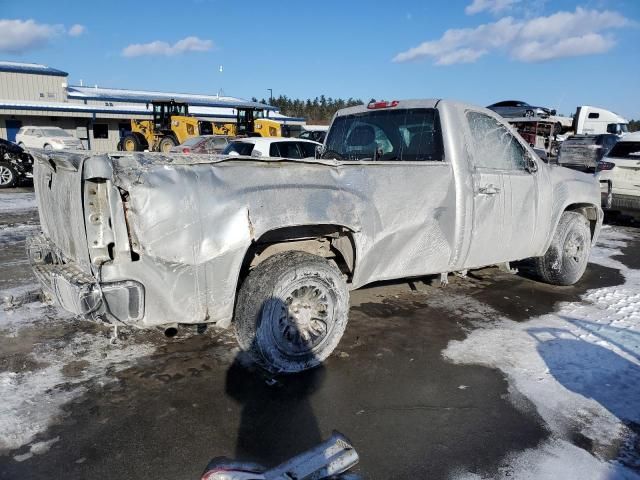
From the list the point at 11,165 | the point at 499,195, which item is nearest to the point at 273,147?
the point at 499,195

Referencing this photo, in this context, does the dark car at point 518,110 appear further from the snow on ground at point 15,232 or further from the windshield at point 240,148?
the snow on ground at point 15,232

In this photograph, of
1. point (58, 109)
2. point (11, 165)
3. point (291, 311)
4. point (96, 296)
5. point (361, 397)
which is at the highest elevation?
point (58, 109)

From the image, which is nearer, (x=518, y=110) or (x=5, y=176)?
(x=5, y=176)

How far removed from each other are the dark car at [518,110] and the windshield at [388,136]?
54.6 ft

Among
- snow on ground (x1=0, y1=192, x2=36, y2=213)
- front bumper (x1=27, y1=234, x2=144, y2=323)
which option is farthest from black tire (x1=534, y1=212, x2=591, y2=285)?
snow on ground (x1=0, y1=192, x2=36, y2=213)

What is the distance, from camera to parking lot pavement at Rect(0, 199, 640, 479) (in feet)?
8.93

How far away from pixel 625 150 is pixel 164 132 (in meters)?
19.2

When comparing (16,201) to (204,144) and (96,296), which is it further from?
(96,296)

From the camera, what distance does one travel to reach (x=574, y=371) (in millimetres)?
3764

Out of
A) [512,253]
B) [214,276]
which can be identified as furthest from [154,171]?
[512,253]

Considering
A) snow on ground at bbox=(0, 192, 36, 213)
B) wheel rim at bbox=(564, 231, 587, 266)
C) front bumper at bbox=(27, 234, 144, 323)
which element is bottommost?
snow on ground at bbox=(0, 192, 36, 213)

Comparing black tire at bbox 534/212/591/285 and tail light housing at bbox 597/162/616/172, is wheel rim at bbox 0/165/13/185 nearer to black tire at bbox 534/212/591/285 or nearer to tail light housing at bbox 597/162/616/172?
black tire at bbox 534/212/591/285

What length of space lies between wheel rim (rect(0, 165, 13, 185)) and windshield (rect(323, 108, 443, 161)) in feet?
43.5

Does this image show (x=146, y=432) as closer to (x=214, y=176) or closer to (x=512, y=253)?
(x=214, y=176)
